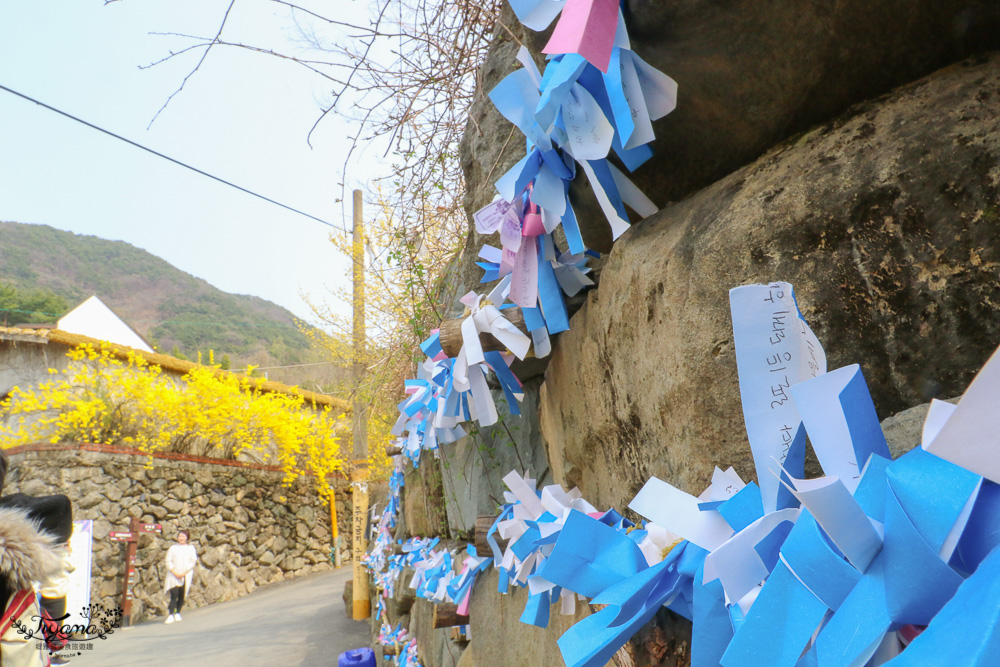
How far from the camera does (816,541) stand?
467 mm

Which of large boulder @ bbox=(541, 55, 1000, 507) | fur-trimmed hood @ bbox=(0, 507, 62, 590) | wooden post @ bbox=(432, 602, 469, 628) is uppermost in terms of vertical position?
large boulder @ bbox=(541, 55, 1000, 507)

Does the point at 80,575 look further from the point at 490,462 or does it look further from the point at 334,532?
the point at 490,462

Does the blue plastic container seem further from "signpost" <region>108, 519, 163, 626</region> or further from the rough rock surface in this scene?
"signpost" <region>108, 519, 163, 626</region>

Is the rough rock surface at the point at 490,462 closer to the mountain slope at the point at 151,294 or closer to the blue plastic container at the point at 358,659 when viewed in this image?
the blue plastic container at the point at 358,659

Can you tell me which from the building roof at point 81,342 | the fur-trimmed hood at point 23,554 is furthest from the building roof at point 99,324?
the fur-trimmed hood at point 23,554

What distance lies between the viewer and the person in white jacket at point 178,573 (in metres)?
8.85

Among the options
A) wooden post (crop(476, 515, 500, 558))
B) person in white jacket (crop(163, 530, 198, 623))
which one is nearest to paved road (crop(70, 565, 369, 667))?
person in white jacket (crop(163, 530, 198, 623))

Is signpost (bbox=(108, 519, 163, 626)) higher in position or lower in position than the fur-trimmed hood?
lower

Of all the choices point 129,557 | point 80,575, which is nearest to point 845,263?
point 80,575

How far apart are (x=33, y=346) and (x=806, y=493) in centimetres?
1272

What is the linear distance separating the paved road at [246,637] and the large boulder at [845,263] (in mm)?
6232

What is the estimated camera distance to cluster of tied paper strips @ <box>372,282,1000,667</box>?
1.20ft

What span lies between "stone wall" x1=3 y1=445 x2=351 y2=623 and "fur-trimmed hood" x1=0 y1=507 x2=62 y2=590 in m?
7.33

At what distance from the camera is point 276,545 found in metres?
11.1
